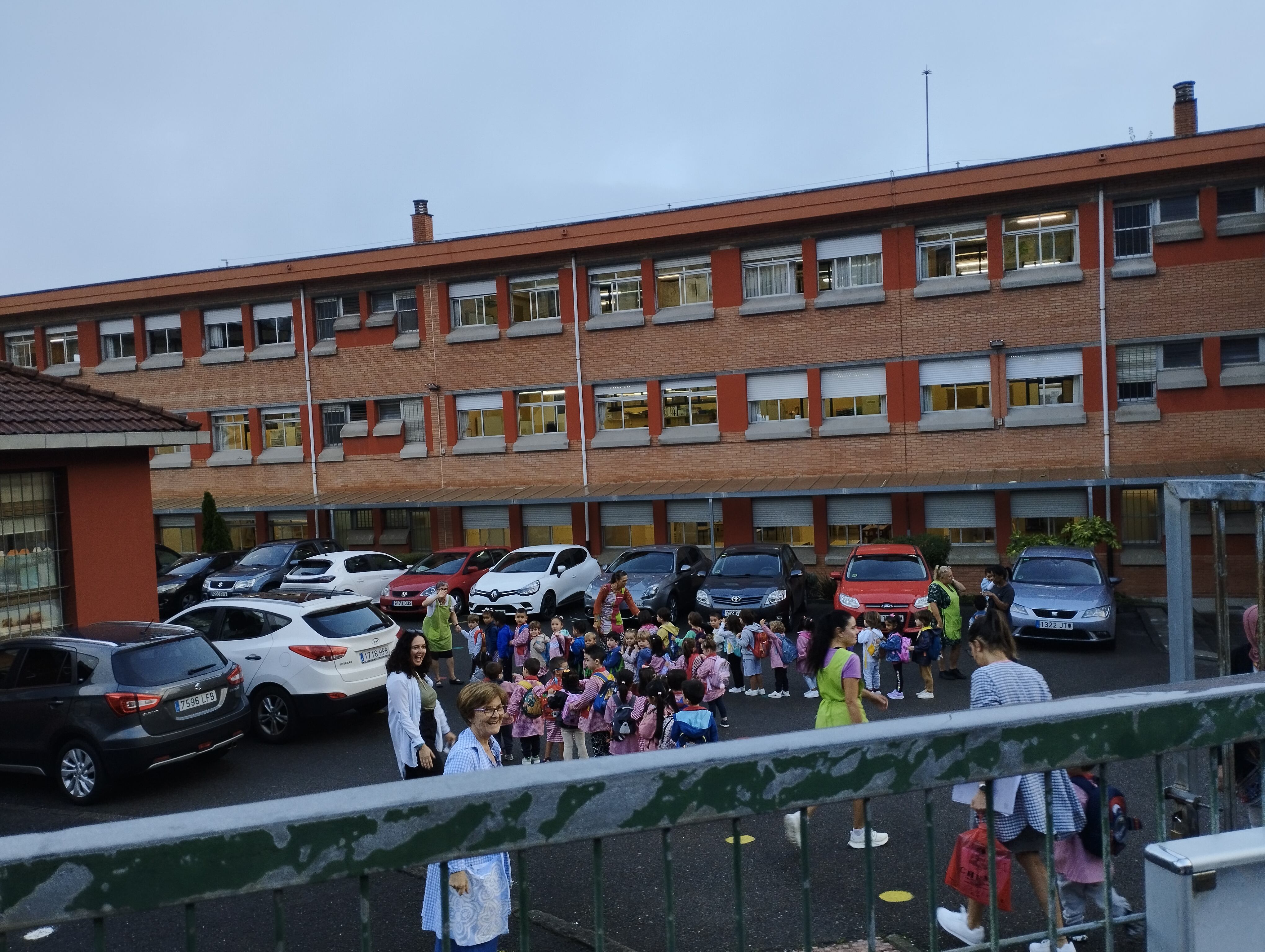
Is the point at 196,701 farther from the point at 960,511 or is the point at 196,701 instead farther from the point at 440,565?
the point at 960,511

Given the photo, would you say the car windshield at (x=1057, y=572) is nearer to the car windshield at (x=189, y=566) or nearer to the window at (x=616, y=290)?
the window at (x=616, y=290)

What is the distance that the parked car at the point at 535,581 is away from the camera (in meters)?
20.0

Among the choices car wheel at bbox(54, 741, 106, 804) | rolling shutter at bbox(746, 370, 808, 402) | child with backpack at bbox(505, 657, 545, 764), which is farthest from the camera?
rolling shutter at bbox(746, 370, 808, 402)

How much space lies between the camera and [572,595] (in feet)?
70.5

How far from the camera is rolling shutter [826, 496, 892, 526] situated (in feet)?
80.5

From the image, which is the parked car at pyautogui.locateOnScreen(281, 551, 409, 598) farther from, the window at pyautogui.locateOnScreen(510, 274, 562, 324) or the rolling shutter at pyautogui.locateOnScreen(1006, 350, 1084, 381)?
the rolling shutter at pyautogui.locateOnScreen(1006, 350, 1084, 381)

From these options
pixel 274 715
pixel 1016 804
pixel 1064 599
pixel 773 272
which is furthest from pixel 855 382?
pixel 1016 804

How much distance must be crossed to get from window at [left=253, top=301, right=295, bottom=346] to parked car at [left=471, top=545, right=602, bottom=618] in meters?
14.2

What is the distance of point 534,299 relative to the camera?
92.7 feet

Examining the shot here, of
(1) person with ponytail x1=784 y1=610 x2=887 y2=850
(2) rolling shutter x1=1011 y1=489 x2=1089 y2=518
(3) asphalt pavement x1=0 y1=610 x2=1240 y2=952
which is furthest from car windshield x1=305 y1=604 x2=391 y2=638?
(2) rolling shutter x1=1011 y1=489 x2=1089 y2=518

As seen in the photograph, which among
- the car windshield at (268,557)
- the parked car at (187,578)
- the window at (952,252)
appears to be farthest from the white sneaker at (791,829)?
the car windshield at (268,557)

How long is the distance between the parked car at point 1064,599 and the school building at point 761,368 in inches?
97.8

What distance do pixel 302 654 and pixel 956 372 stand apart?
17.9m

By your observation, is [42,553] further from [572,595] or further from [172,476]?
[172,476]
